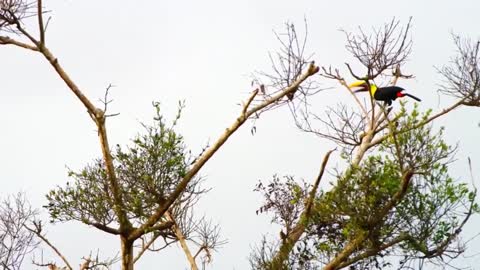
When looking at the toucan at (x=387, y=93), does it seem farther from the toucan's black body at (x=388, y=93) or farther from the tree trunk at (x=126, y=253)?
the tree trunk at (x=126, y=253)

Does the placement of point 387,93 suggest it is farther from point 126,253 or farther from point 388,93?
point 126,253

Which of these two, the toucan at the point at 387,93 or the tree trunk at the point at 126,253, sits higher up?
the toucan at the point at 387,93

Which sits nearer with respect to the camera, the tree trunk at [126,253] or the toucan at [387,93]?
the tree trunk at [126,253]

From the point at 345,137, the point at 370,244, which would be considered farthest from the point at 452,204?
the point at 345,137

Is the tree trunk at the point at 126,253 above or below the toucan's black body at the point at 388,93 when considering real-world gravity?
below

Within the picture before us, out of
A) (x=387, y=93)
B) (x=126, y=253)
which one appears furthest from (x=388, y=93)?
(x=126, y=253)

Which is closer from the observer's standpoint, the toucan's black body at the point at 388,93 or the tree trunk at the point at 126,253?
the tree trunk at the point at 126,253

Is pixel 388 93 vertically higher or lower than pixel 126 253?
higher

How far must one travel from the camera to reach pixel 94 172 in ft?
28.5

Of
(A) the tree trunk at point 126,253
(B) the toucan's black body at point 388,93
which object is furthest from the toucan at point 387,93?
(A) the tree trunk at point 126,253

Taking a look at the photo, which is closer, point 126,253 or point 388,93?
point 126,253

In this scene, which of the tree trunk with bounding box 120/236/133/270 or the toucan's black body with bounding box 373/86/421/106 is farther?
the toucan's black body with bounding box 373/86/421/106

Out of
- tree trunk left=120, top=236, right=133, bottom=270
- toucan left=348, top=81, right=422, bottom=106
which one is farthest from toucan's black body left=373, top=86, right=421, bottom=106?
tree trunk left=120, top=236, right=133, bottom=270

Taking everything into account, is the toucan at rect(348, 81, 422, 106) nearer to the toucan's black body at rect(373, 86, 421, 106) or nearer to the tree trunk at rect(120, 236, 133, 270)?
the toucan's black body at rect(373, 86, 421, 106)
